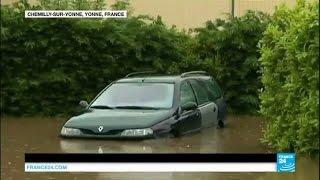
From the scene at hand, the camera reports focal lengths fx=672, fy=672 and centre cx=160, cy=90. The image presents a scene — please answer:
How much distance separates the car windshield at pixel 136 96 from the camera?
445cm

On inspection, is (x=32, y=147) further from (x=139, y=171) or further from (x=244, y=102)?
(x=244, y=102)

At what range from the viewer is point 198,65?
4531 mm

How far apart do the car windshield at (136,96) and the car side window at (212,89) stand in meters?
0.24

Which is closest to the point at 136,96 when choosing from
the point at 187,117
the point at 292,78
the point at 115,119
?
the point at 115,119

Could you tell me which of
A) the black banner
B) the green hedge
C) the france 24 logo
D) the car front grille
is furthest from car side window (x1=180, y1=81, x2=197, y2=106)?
the france 24 logo

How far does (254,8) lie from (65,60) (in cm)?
132

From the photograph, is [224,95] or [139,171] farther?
[224,95]

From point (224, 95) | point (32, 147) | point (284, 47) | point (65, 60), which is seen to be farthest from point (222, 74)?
point (32, 147)

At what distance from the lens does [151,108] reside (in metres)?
4.49

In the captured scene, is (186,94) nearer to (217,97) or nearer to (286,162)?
(217,97)

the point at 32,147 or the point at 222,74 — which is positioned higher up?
the point at 222,74

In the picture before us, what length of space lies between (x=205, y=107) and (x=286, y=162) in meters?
0.65

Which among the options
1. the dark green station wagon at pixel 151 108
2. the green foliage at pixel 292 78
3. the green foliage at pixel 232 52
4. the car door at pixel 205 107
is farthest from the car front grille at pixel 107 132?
the green foliage at pixel 292 78

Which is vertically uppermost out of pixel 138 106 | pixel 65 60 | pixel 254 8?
pixel 254 8
